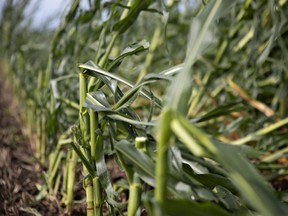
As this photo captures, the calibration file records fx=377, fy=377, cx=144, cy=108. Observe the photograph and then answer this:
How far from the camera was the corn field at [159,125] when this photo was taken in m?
0.28

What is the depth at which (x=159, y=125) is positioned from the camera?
0.93 ft

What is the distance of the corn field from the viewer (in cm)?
28

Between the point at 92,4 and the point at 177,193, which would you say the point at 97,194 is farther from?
the point at 92,4

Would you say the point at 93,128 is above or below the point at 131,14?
below

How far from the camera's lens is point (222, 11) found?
0.32 metres

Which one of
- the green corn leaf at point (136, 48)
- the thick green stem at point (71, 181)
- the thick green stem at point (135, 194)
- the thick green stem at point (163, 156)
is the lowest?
the thick green stem at point (71, 181)

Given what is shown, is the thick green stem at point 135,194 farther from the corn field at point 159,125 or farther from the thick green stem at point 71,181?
the thick green stem at point 71,181

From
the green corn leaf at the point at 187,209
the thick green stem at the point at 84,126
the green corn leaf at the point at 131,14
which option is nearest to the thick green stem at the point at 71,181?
the thick green stem at the point at 84,126

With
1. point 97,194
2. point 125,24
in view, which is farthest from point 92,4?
point 97,194

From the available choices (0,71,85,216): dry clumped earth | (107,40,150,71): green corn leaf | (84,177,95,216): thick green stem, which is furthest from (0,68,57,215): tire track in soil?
(107,40,150,71): green corn leaf

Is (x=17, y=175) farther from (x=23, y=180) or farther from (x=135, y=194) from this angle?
(x=135, y=194)

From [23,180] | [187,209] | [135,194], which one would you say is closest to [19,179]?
[23,180]

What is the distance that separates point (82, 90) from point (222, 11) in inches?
8.9

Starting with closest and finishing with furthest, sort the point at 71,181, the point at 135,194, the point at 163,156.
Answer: the point at 163,156, the point at 135,194, the point at 71,181
